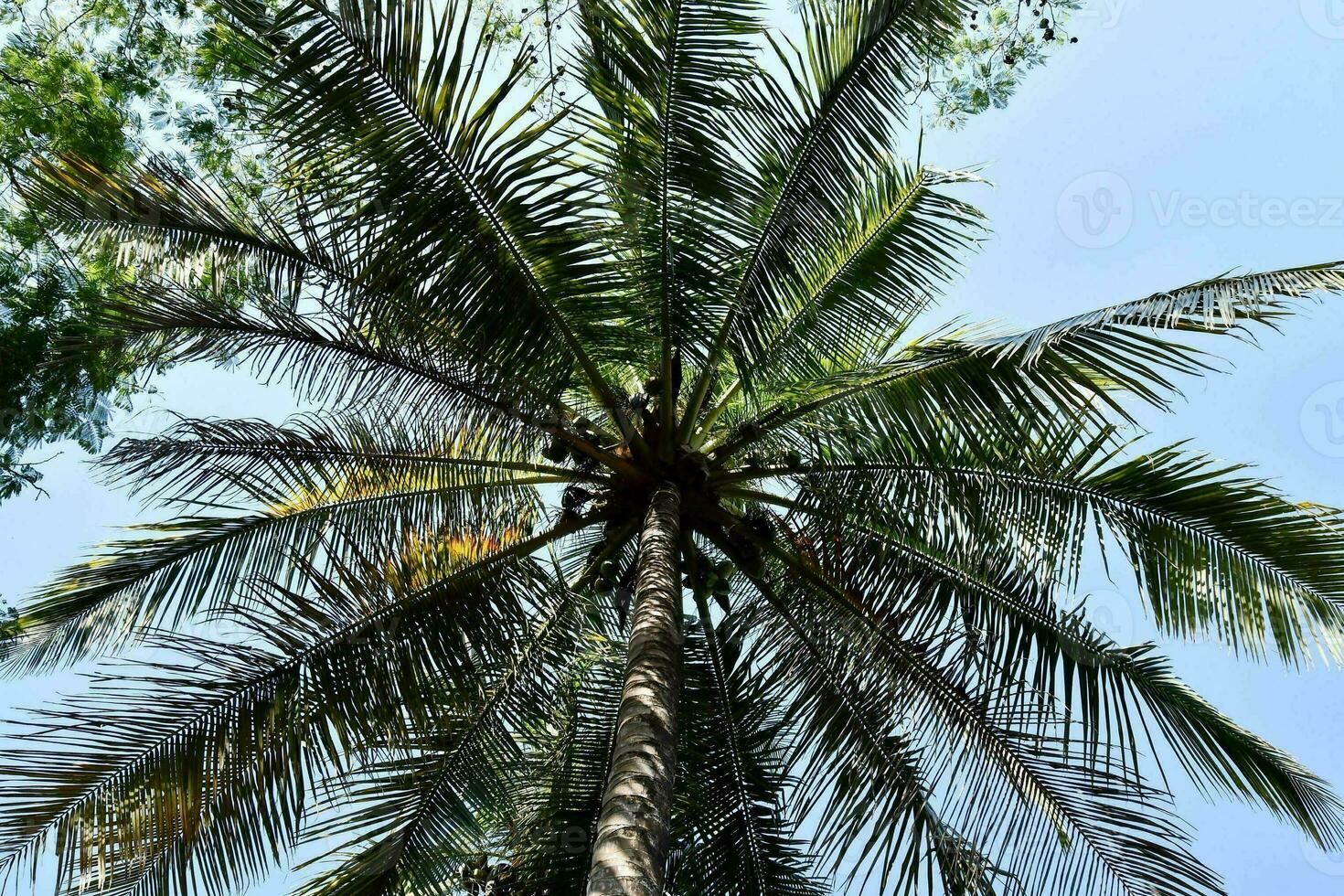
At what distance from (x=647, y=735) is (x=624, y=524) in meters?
2.56

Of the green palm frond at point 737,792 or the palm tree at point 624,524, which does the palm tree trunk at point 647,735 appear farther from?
the green palm frond at point 737,792

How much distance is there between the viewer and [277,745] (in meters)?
5.73

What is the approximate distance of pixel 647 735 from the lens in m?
5.00

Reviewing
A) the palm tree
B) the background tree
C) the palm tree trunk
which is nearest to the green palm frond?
the palm tree

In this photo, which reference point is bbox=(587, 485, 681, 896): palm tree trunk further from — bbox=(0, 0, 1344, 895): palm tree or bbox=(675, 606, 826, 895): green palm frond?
bbox=(675, 606, 826, 895): green palm frond

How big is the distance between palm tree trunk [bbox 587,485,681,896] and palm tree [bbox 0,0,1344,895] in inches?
1.6

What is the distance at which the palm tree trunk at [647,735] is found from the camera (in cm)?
423

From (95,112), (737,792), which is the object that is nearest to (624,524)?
(737,792)

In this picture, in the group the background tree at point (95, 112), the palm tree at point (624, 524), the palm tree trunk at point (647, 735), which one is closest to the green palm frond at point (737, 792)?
the palm tree at point (624, 524)

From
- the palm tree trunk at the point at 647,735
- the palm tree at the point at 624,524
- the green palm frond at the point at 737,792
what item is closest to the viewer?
the palm tree trunk at the point at 647,735

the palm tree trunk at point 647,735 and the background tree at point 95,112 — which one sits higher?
the background tree at point 95,112

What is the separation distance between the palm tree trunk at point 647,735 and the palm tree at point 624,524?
40 mm

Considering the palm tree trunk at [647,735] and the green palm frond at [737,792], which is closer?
the palm tree trunk at [647,735]

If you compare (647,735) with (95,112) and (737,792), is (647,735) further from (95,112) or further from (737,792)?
(95,112)
